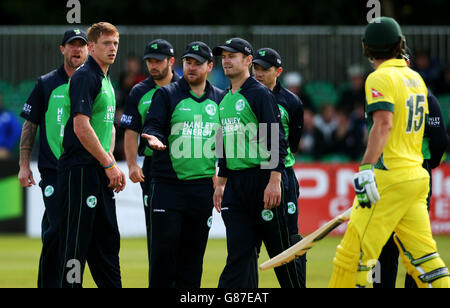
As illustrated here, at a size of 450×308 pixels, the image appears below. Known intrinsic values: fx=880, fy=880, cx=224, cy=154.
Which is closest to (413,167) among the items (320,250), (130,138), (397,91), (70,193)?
(397,91)

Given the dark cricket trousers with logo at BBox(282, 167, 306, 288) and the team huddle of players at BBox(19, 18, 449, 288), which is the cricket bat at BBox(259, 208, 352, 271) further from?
the dark cricket trousers with logo at BBox(282, 167, 306, 288)

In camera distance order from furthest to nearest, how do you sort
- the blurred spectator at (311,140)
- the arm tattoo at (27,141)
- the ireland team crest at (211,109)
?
the blurred spectator at (311,140) < the arm tattoo at (27,141) < the ireland team crest at (211,109)

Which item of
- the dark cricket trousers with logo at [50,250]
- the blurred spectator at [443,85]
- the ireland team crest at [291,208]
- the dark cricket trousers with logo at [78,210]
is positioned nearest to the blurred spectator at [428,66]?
the blurred spectator at [443,85]

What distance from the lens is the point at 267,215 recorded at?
8344mm

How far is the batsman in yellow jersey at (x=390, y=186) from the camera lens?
22.7 ft

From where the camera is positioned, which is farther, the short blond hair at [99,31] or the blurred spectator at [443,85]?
the blurred spectator at [443,85]

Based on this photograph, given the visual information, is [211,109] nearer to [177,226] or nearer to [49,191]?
[177,226]

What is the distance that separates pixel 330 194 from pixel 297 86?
2.98 m

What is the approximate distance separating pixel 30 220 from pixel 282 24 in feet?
31.6

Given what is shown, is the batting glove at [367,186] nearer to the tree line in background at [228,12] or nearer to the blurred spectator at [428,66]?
the blurred spectator at [428,66]

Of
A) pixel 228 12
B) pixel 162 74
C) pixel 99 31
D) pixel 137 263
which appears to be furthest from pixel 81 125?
pixel 228 12

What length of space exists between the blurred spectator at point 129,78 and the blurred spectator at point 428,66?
574 centimetres

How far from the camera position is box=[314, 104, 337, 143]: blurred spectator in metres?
18.8

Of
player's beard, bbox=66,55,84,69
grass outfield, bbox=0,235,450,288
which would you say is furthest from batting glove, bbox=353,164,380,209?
grass outfield, bbox=0,235,450,288
